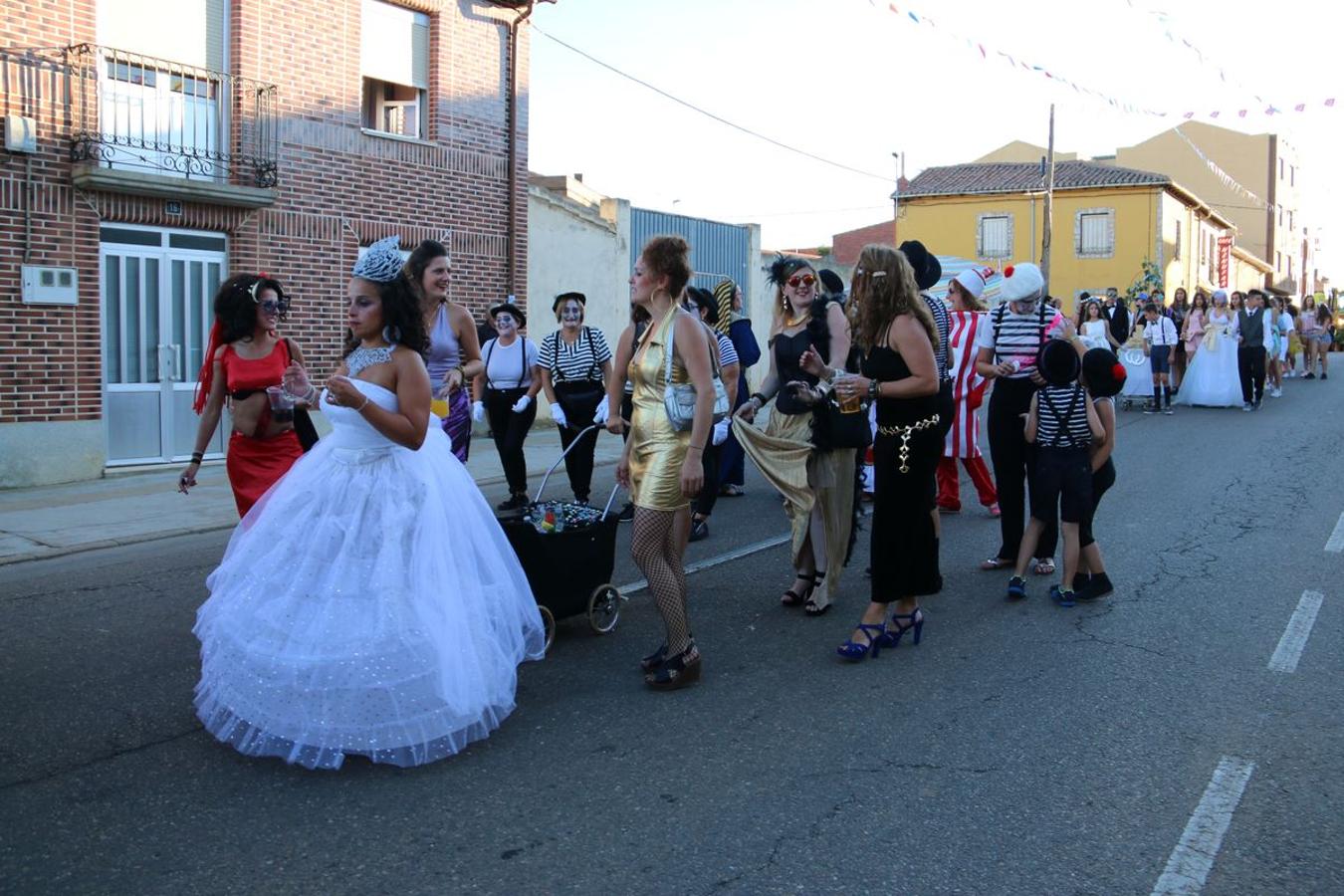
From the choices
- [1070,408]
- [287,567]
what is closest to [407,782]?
[287,567]

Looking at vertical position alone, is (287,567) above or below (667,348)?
below

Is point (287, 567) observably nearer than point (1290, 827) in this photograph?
No

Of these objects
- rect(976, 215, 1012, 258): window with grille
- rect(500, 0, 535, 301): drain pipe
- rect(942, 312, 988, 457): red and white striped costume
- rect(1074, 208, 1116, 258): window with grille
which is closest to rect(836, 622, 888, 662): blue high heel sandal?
rect(942, 312, 988, 457): red and white striped costume

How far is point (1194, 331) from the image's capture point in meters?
20.6

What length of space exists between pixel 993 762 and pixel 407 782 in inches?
82.9

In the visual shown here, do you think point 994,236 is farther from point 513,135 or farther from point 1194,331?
Answer: point 513,135

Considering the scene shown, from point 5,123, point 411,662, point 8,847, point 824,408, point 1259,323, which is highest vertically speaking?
point 5,123

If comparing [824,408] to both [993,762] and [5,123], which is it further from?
[5,123]

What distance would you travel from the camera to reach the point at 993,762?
4.38 metres

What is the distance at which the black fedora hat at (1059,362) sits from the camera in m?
6.66

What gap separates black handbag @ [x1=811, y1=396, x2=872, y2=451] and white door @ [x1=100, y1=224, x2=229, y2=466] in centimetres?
929

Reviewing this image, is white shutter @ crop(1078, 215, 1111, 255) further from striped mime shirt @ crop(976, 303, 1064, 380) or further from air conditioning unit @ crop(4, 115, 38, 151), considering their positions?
striped mime shirt @ crop(976, 303, 1064, 380)

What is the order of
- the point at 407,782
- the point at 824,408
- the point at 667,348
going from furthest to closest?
the point at 824,408
the point at 667,348
the point at 407,782

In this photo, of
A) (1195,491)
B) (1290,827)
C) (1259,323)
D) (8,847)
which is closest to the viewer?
(8,847)
